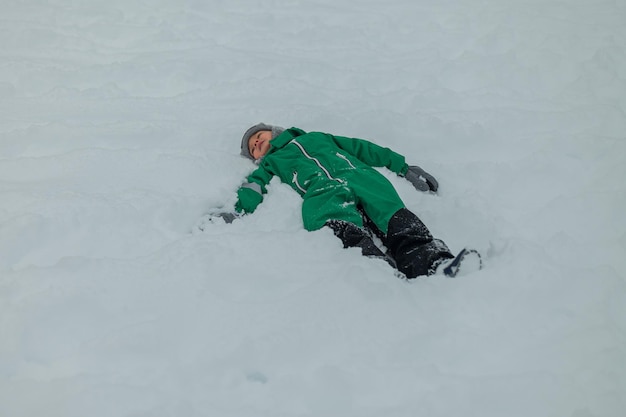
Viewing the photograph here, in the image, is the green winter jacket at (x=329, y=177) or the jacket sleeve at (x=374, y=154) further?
the jacket sleeve at (x=374, y=154)

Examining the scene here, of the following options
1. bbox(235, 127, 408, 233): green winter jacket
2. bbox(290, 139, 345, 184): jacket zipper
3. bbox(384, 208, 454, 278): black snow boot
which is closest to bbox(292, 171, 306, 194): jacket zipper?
bbox(235, 127, 408, 233): green winter jacket

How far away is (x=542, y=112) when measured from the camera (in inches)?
135

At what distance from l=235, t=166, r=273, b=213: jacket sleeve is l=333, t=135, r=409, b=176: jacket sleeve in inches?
18.5

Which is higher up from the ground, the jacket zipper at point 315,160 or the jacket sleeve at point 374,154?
the jacket sleeve at point 374,154

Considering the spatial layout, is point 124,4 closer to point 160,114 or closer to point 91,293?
point 160,114

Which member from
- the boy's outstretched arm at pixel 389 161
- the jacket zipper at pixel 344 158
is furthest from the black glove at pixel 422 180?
the jacket zipper at pixel 344 158

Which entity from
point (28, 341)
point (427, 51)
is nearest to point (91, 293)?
point (28, 341)

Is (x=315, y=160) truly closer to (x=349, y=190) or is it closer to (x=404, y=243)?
(x=349, y=190)

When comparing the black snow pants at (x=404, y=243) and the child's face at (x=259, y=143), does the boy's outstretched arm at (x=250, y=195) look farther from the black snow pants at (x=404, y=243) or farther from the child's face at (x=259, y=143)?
the black snow pants at (x=404, y=243)

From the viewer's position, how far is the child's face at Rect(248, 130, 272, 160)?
10.2 feet

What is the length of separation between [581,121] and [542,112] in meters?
0.24

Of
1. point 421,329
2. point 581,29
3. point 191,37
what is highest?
point 581,29

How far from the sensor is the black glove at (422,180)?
2.85 m

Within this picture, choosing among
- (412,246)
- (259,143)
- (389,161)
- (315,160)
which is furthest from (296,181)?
(412,246)
